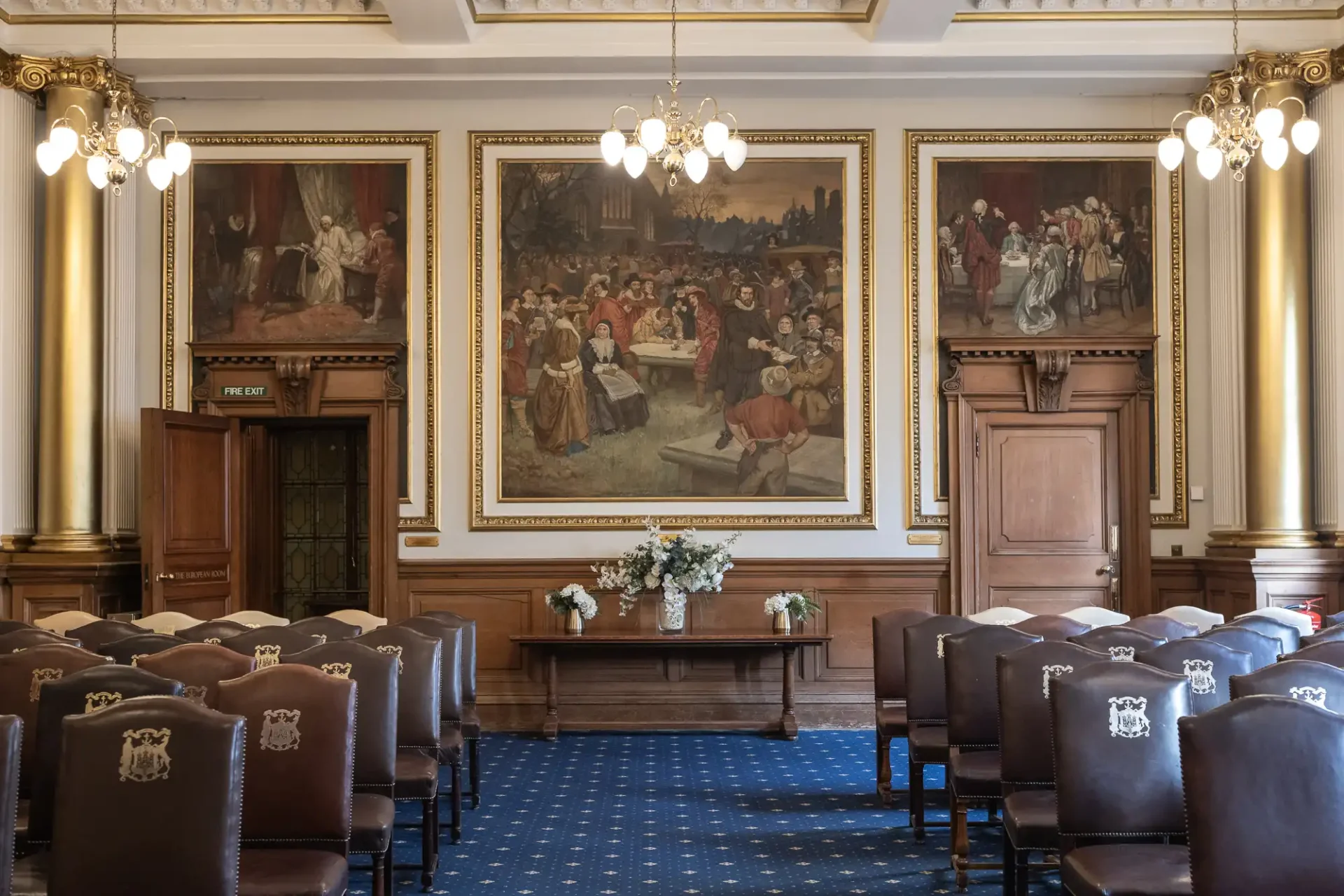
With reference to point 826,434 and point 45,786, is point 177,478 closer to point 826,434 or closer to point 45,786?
point 826,434

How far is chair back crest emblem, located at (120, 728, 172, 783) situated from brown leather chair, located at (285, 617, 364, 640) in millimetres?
2759

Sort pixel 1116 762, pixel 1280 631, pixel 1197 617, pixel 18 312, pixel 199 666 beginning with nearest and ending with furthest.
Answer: pixel 1116 762 < pixel 199 666 < pixel 1280 631 < pixel 1197 617 < pixel 18 312

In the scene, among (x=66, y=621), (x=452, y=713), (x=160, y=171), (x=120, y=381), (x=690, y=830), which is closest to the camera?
(x=452, y=713)

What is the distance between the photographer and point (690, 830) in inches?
261

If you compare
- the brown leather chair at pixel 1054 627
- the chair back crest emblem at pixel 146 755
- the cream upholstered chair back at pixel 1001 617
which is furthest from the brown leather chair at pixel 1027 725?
the chair back crest emblem at pixel 146 755

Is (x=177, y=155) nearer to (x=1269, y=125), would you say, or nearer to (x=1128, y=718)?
(x=1269, y=125)

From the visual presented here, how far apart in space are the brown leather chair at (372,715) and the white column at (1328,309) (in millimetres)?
A: 7509

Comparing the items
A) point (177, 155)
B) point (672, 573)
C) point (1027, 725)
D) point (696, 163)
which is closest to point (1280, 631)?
point (1027, 725)

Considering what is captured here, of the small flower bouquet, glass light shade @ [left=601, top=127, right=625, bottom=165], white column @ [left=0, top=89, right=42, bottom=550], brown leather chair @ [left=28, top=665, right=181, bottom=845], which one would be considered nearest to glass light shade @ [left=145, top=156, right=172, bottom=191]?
white column @ [left=0, top=89, right=42, bottom=550]

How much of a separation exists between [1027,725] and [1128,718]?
0.72m

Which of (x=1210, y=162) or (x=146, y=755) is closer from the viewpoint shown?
(x=146, y=755)

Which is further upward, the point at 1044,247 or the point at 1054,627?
the point at 1044,247

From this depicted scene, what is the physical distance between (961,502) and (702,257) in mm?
2759

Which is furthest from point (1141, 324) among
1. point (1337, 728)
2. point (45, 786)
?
point (45, 786)
